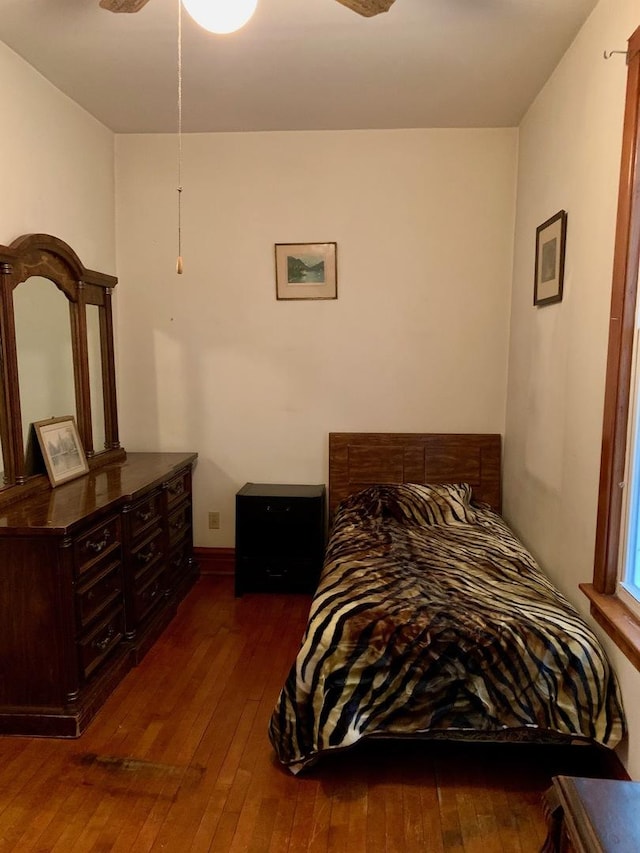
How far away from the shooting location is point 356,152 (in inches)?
141

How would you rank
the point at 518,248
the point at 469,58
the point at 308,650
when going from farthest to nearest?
the point at 518,248
the point at 469,58
the point at 308,650

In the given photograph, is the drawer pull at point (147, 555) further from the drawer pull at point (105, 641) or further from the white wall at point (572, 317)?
the white wall at point (572, 317)

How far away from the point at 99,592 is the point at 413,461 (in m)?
1.98

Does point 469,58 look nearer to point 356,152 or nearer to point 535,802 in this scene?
point 356,152

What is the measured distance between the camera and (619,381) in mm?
1979

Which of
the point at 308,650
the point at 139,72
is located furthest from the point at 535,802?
the point at 139,72

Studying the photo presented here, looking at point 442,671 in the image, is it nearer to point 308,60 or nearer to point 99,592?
point 99,592

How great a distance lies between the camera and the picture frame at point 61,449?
2.76 metres

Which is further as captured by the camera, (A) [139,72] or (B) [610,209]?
(A) [139,72]

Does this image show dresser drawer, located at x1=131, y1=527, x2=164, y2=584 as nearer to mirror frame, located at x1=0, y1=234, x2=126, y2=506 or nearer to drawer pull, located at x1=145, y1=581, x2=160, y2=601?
drawer pull, located at x1=145, y1=581, x2=160, y2=601

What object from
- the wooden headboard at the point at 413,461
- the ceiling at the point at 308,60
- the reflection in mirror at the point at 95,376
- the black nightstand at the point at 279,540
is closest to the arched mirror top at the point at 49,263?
the reflection in mirror at the point at 95,376

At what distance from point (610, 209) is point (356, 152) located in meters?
1.88

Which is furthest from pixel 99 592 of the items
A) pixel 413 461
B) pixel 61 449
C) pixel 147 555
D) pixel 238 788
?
pixel 413 461

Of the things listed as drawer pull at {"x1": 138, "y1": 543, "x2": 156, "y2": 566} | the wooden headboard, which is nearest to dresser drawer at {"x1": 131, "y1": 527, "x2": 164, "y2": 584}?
drawer pull at {"x1": 138, "y1": 543, "x2": 156, "y2": 566}
